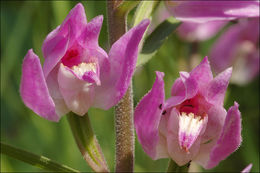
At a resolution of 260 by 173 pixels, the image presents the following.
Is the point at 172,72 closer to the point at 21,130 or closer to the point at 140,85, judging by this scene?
the point at 140,85

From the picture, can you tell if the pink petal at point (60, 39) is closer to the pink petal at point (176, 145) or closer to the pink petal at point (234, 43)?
the pink petal at point (176, 145)

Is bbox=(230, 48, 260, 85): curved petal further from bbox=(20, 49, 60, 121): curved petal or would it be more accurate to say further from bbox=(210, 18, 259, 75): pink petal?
bbox=(20, 49, 60, 121): curved petal

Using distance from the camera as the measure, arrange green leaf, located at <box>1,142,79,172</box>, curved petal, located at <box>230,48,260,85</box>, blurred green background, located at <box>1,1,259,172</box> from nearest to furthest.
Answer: green leaf, located at <box>1,142,79,172</box> < blurred green background, located at <box>1,1,259,172</box> < curved petal, located at <box>230,48,260,85</box>

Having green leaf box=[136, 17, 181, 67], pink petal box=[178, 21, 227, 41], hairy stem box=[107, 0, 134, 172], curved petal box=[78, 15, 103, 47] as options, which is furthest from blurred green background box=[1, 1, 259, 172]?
curved petal box=[78, 15, 103, 47]

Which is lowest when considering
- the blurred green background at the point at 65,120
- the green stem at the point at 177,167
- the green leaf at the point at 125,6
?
the blurred green background at the point at 65,120

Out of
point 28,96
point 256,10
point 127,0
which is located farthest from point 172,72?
point 28,96

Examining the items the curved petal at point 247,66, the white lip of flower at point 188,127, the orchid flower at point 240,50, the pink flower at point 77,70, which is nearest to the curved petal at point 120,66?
the pink flower at point 77,70

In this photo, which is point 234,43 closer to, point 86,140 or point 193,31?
point 193,31

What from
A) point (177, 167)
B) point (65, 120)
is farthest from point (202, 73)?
point (65, 120)
